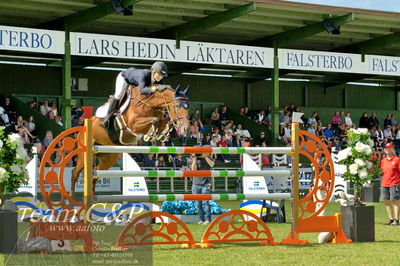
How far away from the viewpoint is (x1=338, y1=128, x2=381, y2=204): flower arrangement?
11828 millimetres

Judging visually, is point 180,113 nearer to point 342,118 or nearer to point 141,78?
point 141,78

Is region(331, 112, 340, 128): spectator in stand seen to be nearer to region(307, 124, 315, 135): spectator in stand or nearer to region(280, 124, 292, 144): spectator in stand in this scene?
region(307, 124, 315, 135): spectator in stand

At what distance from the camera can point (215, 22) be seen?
2517cm

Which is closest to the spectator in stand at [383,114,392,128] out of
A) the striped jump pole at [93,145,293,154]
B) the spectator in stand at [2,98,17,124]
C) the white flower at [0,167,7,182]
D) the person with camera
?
the spectator in stand at [2,98,17,124]

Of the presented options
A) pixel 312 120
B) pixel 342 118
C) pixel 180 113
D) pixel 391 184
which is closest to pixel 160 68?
pixel 180 113

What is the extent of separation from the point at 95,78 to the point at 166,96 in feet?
61.0

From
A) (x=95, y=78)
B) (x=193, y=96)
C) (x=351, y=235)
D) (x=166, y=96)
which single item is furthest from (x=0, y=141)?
(x=193, y=96)

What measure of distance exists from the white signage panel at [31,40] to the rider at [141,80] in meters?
9.98

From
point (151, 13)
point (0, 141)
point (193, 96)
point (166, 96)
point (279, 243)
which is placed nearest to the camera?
point (0, 141)

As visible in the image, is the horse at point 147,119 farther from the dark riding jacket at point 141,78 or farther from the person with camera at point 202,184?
the person with camera at point 202,184

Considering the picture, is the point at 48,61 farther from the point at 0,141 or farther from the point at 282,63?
the point at 0,141

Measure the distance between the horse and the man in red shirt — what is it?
5253mm

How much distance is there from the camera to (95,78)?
3061 centimetres

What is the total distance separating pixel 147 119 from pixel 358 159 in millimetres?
3211
